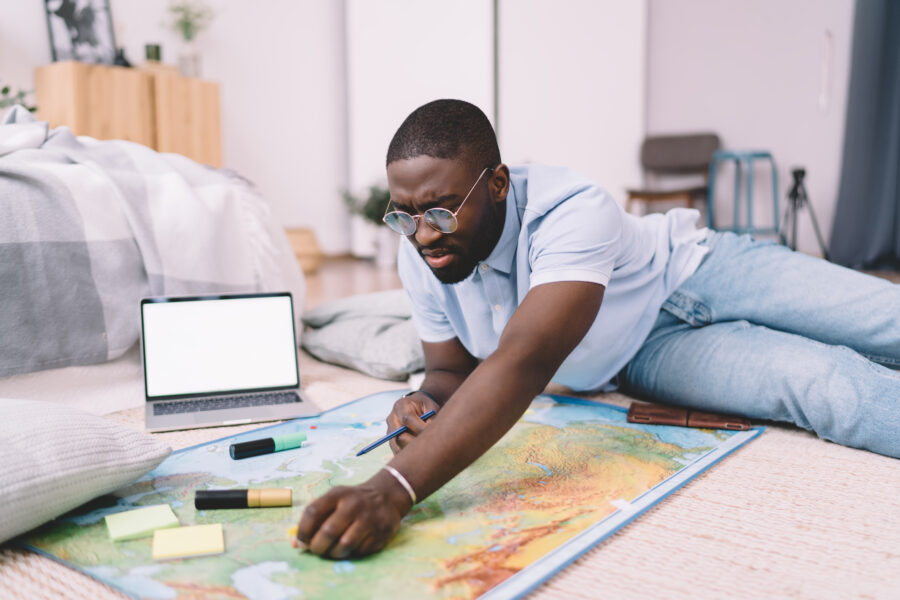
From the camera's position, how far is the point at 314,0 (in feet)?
15.2

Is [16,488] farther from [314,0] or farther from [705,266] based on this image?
[314,0]

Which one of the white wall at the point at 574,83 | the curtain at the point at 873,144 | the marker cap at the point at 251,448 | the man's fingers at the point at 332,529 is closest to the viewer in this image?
the man's fingers at the point at 332,529

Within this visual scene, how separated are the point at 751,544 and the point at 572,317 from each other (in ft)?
1.11

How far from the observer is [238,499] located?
86 centimetres

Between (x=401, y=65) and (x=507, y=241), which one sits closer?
(x=507, y=241)

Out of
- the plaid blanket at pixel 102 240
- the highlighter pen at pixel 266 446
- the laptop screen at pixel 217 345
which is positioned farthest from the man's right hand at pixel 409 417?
the plaid blanket at pixel 102 240

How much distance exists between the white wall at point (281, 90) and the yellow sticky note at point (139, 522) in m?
3.50

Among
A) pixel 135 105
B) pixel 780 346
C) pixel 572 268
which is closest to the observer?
pixel 572 268

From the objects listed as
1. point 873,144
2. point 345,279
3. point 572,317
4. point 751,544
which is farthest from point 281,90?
point 751,544

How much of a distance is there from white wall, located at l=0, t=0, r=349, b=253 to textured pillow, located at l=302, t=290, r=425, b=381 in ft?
8.08

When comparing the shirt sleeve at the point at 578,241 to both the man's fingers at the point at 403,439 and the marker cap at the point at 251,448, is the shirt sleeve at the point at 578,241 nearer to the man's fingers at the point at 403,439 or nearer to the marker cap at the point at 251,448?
the man's fingers at the point at 403,439

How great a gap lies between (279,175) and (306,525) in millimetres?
4085

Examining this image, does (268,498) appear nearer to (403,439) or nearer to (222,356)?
(403,439)

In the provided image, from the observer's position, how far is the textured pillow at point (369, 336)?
5.28 ft
